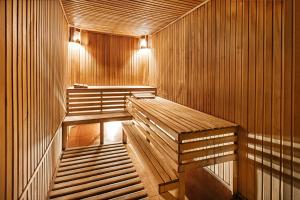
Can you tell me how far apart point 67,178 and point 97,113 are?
2130mm

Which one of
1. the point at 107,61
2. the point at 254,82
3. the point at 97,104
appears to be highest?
the point at 107,61

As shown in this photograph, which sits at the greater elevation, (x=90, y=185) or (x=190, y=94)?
(x=190, y=94)

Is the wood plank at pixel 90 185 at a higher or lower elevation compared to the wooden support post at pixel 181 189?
lower

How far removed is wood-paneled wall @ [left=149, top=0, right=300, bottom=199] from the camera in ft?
6.48

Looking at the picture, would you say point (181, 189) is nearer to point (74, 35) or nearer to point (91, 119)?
point (91, 119)

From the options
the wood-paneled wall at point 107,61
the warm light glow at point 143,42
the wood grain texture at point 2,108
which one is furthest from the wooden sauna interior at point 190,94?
the warm light glow at point 143,42

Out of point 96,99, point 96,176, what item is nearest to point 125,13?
point 96,99

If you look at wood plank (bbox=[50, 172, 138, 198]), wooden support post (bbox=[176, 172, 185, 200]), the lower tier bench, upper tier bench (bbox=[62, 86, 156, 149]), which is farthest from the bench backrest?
wooden support post (bbox=[176, 172, 185, 200])

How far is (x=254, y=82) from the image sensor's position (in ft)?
7.89

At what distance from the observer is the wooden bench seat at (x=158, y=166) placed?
7.36ft

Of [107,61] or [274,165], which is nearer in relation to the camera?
[274,165]

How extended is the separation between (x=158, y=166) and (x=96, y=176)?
51.9 inches

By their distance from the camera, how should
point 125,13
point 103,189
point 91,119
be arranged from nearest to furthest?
point 103,189 < point 125,13 < point 91,119

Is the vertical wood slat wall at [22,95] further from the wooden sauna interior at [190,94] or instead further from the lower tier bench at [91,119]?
the lower tier bench at [91,119]
